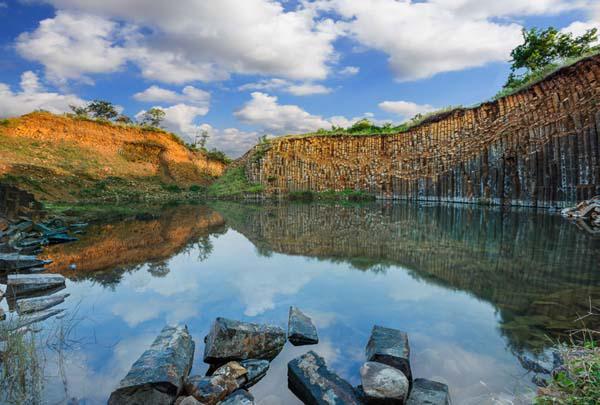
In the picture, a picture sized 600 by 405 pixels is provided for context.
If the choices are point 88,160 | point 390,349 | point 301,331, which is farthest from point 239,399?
point 88,160

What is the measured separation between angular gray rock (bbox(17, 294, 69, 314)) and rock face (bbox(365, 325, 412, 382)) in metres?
4.41

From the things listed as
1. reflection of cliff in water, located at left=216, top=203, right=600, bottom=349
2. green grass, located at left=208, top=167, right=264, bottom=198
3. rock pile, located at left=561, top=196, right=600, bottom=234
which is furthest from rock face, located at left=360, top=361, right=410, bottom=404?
green grass, located at left=208, top=167, right=264, bottom=198

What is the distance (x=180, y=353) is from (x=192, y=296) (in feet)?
7.76

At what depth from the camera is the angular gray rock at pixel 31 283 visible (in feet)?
17.9

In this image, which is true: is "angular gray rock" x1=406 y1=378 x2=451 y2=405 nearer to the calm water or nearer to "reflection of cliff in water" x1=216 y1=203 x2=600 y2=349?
the calm water

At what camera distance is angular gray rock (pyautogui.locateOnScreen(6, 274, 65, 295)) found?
17.9 ft

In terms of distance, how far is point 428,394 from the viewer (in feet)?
9.04

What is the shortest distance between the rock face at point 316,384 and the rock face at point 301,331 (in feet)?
2.23

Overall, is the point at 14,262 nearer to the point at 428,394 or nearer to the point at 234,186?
the point at 428,394

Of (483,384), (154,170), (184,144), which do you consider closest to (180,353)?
(483,384)

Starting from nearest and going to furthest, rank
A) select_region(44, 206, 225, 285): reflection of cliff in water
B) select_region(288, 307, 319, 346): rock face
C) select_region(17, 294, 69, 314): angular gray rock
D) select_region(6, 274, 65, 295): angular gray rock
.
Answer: select_region(288, 307, 319, 346): rock face → select_region(17, 294, 69, 314): angular gray rock → select_region(6, 274, 65, 295): angular gray rock → select_region(44, 206, 225, 285): reflection of cliff in water

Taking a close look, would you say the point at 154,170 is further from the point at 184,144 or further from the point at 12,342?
the point at 12,342

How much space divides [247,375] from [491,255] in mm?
6652

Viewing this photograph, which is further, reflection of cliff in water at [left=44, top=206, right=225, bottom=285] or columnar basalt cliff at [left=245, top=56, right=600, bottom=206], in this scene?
columnar basalt cliff at [left=245, top=56, right=600, bottom=206]
